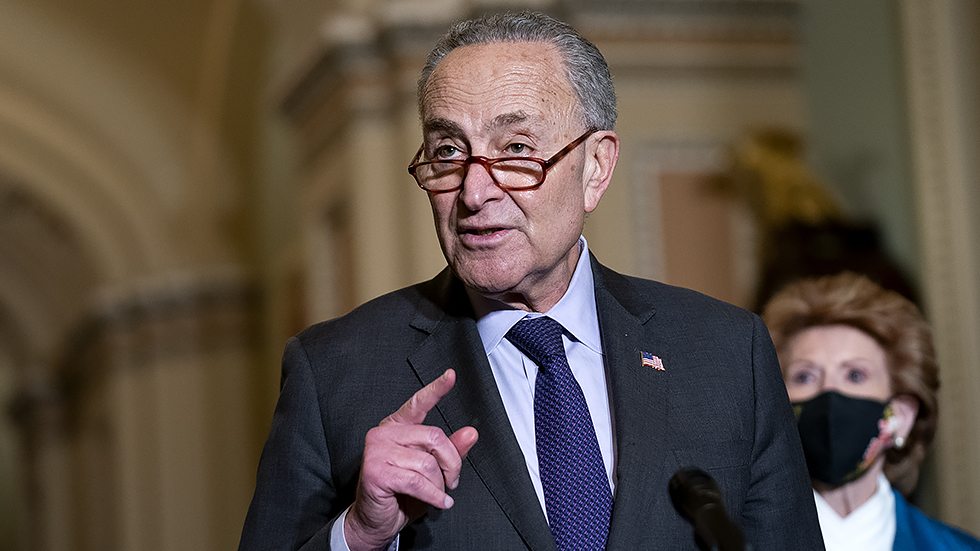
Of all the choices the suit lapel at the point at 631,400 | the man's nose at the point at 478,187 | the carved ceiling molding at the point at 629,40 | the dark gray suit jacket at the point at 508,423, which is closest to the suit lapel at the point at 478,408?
the dark gray suit jacket at the point at 508,423

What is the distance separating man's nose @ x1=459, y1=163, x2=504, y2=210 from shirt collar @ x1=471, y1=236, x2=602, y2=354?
0.26 metres

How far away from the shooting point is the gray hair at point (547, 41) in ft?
7.04

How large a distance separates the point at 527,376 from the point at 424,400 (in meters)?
0.41

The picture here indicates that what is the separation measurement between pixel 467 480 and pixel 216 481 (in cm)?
990

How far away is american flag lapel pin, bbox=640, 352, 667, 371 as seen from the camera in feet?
7.17

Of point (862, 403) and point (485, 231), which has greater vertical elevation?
point (485, 231)

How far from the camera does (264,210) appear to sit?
11391 millimetres

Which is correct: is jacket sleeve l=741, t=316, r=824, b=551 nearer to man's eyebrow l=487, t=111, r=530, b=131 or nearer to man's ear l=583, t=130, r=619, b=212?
man's ear l=583, t=130, r=619, b=212

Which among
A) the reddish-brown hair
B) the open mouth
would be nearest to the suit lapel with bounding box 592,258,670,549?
the open mouth

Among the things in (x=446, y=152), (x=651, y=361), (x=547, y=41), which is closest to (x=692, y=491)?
(x=651, y=361)

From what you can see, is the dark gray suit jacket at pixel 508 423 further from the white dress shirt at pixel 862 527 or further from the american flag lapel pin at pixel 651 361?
the white dress shirt at pixel 862 527

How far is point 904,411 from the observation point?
3369mm

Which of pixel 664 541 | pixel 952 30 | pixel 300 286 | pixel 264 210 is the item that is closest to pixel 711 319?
pixel 664 541

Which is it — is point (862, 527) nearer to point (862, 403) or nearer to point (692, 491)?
point (862, 403)
